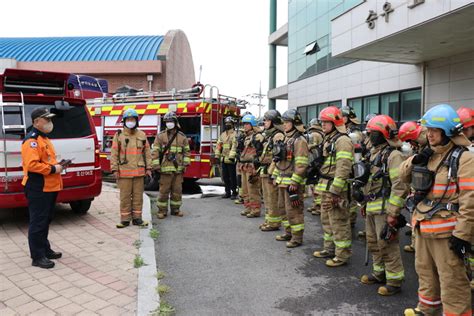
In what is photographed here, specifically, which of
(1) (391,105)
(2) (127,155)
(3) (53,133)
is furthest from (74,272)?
(1) (391,105)

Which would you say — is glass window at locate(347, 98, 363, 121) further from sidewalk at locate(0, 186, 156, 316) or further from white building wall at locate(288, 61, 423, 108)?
sidewalk at locate(0, 186, 156, 316)

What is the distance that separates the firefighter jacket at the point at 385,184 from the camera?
146 inches

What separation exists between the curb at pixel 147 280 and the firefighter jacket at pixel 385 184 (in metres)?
2.39

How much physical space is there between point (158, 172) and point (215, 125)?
267cm

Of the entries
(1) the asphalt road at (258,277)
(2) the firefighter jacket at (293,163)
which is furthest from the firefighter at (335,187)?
(2) the firefighter jacket at (293,163)

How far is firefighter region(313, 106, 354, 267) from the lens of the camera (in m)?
4.62

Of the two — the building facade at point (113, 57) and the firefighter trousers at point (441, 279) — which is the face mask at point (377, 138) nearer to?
the firefighter trousers at point (441, 279)

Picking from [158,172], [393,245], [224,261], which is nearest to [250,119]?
[158,172]

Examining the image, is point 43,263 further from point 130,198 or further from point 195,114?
point 195,114

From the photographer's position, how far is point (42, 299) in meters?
3.67

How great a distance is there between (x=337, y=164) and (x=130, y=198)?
3565mm

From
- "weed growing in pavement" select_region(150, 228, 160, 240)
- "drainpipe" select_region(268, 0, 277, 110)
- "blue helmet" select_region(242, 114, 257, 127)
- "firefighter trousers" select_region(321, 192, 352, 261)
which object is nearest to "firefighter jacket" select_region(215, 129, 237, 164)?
"blue helmet" select_region(242, 114, 257, 127)

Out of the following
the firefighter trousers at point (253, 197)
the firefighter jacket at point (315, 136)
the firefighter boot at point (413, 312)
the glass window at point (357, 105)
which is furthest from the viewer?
the glass window at point (357, 105)

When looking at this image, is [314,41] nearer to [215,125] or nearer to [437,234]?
[215,125]
